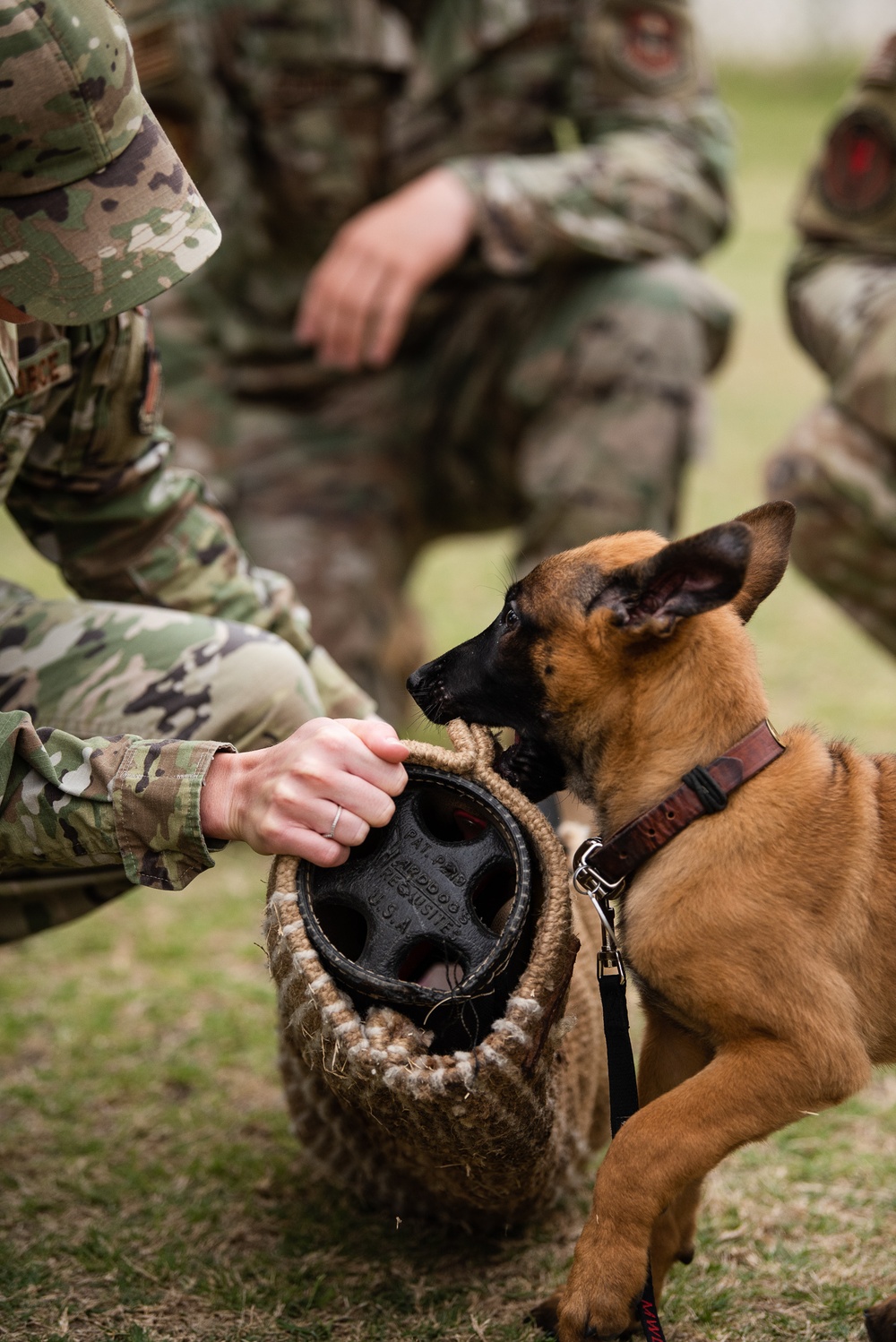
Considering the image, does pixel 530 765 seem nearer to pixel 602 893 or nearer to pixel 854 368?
pixel 602 893

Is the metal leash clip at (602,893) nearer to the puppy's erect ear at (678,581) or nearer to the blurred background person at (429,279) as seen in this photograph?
the puppy's erect ear at (678,581)

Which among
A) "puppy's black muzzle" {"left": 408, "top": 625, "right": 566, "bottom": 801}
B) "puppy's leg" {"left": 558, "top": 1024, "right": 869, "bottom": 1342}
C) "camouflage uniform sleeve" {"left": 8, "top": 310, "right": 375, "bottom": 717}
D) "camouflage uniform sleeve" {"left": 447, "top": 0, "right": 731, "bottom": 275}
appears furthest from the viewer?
"camouflage uniform sleeve" {"left": 447, "top": 0, "right": 731, "bottom": 275}

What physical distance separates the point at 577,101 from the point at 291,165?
985 millimetres

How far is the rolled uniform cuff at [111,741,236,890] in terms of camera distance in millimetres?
1973

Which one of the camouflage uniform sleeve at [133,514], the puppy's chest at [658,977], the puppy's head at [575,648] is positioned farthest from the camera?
the camouflage uniform sleeve at [133,514]

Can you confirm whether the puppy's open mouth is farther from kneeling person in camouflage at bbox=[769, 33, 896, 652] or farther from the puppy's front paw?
kneeling person in camouflage at bbox=[769, 33, 896, 652]

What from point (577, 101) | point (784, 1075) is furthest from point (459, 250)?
point (784, 1075)

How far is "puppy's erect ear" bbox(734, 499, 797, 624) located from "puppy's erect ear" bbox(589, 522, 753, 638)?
0.21 meters

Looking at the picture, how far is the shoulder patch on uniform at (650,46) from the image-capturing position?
13.7 feet

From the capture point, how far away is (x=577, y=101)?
438 cm

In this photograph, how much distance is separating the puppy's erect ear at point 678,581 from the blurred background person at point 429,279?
6.35 feet

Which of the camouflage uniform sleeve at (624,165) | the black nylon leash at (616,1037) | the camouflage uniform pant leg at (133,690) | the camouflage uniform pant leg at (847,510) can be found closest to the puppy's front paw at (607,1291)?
the black nylon leash at (616,1037)

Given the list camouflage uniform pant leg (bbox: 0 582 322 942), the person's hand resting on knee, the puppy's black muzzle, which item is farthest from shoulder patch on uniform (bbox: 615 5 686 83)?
the person's hand resting on knee

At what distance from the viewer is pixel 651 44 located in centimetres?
423
